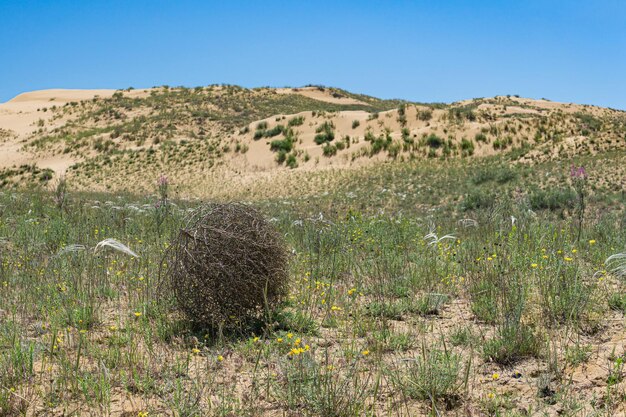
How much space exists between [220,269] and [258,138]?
2634 centimetres

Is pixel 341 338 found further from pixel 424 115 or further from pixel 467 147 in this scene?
pixel 424 115

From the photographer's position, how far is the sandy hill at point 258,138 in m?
24.5

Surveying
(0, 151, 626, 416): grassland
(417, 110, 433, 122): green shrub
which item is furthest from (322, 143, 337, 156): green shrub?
(0, 151, 626, 416): grassland

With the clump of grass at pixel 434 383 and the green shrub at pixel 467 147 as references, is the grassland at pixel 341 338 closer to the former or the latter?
the clump of grass at pixel 434 383

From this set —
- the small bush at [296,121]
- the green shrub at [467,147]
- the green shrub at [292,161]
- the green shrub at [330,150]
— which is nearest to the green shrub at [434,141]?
the green shrub at [467,147]

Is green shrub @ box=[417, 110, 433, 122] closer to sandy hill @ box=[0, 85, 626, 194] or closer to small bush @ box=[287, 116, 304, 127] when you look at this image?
sandy hill @ box=[0, 85, 626, 194]

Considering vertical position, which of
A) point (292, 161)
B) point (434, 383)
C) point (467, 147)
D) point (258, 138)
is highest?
point (258, 138)

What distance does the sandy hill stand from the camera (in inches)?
965

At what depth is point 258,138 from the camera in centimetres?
3102

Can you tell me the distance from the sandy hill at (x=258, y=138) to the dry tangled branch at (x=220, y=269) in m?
17.6

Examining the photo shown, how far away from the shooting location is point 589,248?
7.87m

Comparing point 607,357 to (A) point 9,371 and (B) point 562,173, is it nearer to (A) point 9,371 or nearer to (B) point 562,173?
(A) point 9,371

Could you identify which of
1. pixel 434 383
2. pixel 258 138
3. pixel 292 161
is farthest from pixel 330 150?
pixel 434 383

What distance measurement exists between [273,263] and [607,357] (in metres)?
3.05
